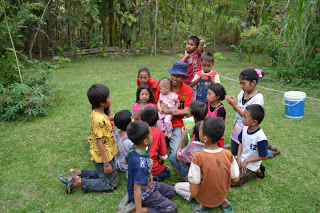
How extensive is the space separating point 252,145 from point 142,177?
4.45ft

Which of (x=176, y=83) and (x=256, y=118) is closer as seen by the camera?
(x=256, y=118)

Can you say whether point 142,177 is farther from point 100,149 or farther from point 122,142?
point 122,142

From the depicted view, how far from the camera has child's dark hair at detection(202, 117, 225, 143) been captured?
7.31 ft

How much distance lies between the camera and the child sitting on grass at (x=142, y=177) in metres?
2.24

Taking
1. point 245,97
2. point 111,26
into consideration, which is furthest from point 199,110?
point 111,26

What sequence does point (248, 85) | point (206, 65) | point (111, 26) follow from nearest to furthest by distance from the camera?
point (248, 85), point (206, 65), point (111, 26)

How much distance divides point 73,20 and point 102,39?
2.02 meters

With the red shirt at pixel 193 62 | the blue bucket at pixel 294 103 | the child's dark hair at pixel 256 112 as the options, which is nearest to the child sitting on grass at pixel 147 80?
the red shirt at pixel 193 62

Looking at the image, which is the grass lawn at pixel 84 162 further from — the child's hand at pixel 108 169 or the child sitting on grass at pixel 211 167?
the child sitting on grass at pixel 211 167

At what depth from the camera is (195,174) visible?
2.24 m

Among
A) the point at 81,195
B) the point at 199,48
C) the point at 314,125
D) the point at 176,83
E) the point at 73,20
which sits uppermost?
the point at 73,20

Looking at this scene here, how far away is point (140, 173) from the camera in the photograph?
222 centimetres

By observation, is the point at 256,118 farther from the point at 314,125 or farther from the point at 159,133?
the point at 314,125

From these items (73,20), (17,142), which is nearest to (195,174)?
(17,142)
